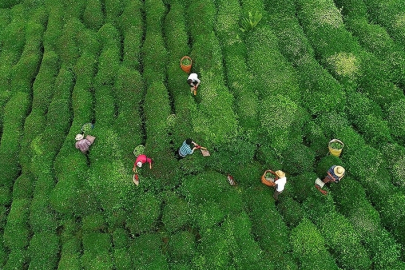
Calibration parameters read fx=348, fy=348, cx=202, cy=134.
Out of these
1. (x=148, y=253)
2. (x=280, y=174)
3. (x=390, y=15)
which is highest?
(x=390, y=15)

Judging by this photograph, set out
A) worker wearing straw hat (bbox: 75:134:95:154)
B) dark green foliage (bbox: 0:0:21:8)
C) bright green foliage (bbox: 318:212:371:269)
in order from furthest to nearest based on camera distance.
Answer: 1. dark green foliage (bbox: 0:0:21:8)
2. worker wearing straw hat (bbox: 75:134:95:154)
3. bright green foliage (bbox: 318:212:371:269)

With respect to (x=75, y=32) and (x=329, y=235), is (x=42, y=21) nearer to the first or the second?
(x=75, y=32)

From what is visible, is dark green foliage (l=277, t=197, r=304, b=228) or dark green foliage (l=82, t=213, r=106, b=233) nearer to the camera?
dark green foliage (l=277, t=197, r=304, b=228)

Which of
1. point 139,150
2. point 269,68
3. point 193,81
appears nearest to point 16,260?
point 139,150

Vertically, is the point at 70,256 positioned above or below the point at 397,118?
below

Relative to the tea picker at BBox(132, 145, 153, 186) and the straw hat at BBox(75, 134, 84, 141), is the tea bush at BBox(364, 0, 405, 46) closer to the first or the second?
the tea picker at BBox(132, 145, 153, 186)

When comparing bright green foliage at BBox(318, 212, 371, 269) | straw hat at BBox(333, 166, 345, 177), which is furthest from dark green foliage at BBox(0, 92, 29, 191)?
straw hat at BBox(333, 166, 345, 177)

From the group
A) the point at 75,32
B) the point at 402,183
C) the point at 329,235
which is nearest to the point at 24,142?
the point at 75,32

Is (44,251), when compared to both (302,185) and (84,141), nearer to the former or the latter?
(84,141)
